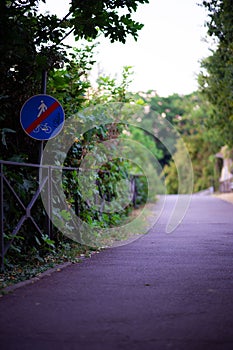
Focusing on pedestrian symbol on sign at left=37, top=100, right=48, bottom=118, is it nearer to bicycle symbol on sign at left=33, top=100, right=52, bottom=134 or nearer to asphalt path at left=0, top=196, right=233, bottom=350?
bicycle symbol on sign at left=33, top=100, right=52, bottom=134

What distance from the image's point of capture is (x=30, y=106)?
350 inches

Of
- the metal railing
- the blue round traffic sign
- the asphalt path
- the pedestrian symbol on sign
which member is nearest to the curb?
the asphalt path

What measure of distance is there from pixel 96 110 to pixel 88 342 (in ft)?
30.8

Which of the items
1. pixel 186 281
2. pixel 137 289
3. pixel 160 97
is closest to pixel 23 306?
pixel 137 289

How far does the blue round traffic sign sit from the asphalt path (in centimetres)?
220

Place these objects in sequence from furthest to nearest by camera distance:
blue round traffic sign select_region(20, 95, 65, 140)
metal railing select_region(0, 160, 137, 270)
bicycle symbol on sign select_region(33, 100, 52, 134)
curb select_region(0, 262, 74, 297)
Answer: bicycle symbol on sign select_region(33, 100, 52, 134)
blue round traffic sign select_region(20, 95, 65, 140)
metal railing select_region(0, 160, 137, 270)
curb select_region(0, 262, 74, 297)

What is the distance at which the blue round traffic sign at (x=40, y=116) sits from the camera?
8.84 metres

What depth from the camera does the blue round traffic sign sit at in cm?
884

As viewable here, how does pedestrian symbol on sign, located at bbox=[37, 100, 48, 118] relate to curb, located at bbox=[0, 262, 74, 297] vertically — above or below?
above

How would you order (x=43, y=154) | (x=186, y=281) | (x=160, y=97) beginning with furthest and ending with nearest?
(x=160, y=97)
(x=43, y=154)
(x=186, y=281)

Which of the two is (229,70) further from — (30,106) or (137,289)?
(137,289)

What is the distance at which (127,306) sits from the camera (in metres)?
5.88

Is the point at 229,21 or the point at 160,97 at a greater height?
the point at 160,97

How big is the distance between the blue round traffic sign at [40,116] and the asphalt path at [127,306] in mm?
2196
